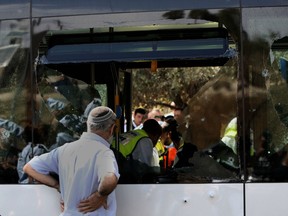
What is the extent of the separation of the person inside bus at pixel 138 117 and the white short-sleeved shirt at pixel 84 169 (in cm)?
43

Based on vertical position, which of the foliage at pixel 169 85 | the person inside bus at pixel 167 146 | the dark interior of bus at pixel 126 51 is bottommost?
the person inside bus at pixel 167 146

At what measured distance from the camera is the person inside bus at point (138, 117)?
14.3 feet

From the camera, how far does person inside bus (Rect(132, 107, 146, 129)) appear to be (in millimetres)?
4355

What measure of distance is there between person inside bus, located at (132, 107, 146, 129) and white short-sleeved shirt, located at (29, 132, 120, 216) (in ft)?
1.40

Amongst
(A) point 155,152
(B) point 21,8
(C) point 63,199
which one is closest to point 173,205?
(A) point 155,152

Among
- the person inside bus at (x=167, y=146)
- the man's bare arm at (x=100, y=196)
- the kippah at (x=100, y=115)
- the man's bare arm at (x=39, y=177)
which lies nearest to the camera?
the man's bare arm at (x=100, y=196)

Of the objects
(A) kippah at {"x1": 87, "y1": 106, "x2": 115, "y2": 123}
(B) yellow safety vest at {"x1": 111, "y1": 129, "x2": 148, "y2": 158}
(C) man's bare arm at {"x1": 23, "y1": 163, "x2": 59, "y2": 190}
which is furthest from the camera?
(B) yellow safety vest at {"x1": 111, "y1": 129, "x2": 148, "y2": 158}

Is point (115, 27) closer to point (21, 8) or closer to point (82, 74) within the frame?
point (82, 74)

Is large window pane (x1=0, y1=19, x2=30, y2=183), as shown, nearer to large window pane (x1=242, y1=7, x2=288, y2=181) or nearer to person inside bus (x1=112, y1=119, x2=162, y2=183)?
person inside bus (x1=112, y1=119, x2=162, y2=183)

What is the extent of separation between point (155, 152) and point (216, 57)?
0.80m

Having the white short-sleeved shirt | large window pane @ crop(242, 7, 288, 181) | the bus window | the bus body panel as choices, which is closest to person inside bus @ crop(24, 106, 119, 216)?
the white short-sleeved shirt

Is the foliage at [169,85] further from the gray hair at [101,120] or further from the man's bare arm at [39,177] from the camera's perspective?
the man's bare arm at [39,177]

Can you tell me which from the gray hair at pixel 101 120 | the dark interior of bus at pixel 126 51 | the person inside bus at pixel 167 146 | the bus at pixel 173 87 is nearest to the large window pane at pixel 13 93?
the bus at pixel 173 87

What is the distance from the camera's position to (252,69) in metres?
4.26
